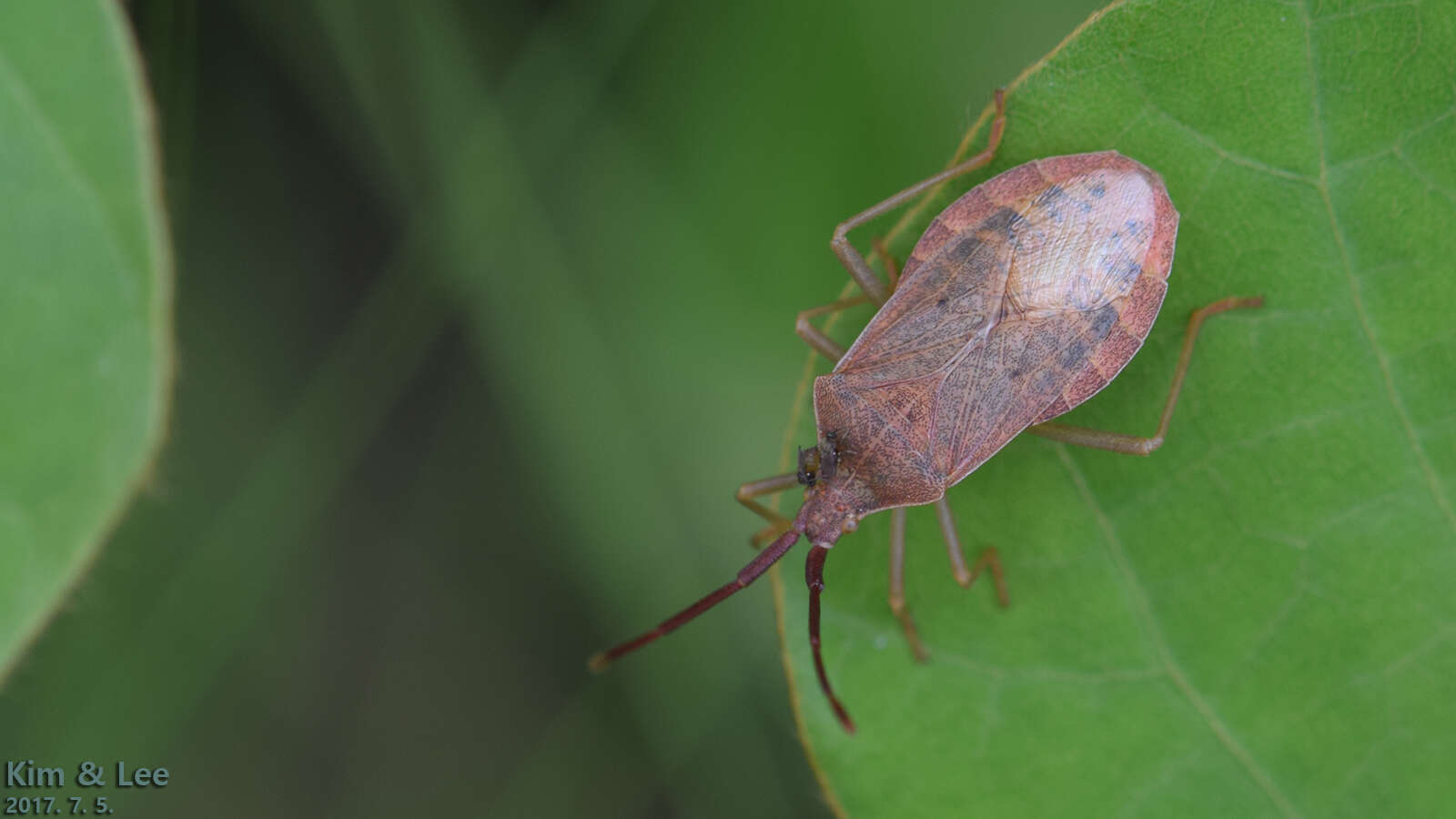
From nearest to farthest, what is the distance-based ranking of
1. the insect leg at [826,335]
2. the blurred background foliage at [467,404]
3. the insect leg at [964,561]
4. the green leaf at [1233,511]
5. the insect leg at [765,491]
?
the green leaf at [1233,511] → the insect leg at [964,561] → the insect leg at [826,335] → the insect leg at [765,491] → the blurred background foliage at [467,404]

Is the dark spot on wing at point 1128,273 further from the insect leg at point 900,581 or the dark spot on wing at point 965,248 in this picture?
the insect leg at point 900,581

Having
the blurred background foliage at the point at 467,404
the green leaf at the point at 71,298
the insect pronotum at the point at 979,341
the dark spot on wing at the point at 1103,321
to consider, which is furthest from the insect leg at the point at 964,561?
the green leaf at the point at 71,298

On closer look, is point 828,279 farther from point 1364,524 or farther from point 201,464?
point 201,464

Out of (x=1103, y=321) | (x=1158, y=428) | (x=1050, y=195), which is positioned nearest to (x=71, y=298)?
(x=1050, y=195)

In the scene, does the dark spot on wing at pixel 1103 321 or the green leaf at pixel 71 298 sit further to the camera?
the dark spot on wing at pixel 1103 321

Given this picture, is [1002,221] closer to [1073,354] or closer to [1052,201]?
[1052,201]

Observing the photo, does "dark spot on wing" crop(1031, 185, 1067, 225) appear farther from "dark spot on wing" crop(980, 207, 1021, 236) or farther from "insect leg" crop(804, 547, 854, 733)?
"insect leg" crop(804, 547, 854, 733)

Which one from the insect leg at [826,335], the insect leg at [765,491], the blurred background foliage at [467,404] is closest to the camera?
the insect leg at [826,335]
